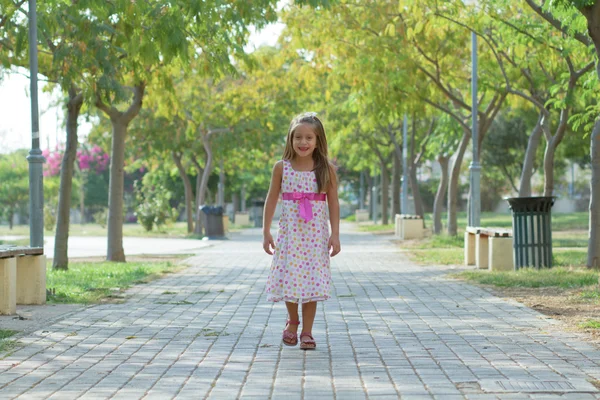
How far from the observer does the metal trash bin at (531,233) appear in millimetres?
16047

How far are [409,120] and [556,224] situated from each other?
710cm

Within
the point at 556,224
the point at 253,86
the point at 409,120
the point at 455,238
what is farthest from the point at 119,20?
the point at 556,224

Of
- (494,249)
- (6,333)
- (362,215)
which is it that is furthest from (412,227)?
(362,215)

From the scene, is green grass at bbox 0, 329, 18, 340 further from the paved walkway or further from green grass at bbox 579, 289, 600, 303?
green grass at bbox 579, 289, 600, 303

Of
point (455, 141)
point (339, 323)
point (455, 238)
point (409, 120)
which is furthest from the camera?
point (409, 120)

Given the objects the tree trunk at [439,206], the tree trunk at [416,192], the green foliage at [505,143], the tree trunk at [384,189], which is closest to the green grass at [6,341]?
the tree trunk at [439,206]

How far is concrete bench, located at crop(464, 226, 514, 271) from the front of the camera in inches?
663

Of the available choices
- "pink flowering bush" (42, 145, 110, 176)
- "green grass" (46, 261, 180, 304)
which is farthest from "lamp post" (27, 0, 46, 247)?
"pink flowering bush" (42, 145, 110, 176)

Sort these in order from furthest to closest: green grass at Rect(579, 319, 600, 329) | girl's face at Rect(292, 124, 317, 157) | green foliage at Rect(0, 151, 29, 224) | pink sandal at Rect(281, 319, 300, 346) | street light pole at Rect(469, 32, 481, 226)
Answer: green foliage at Rect(0, 151, 29, 224), street light pole at Rect(469, 32, 481, 226), green grass at Rect(579, 319, 600, 329), pink sandal at Rect(281, 319, 300, 346), girl's face at Rect(292, 124, 317, 157)

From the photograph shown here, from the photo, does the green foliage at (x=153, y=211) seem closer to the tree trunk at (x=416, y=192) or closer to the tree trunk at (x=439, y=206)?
the tree trunk at (x=416, y=192)

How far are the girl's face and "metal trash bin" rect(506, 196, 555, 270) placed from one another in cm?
897

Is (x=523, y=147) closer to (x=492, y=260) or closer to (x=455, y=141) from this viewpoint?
(x=455, y=141)

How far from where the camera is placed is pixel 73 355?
7613 millimetres

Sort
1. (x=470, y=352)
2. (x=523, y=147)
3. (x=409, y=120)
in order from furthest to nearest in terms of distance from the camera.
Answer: (x=523, y=147)
(x=409, y=120)
(x=470, y=352)
